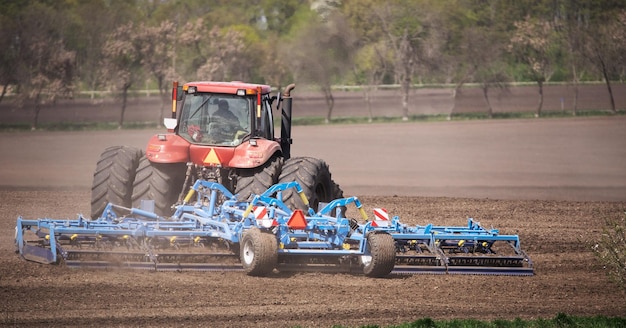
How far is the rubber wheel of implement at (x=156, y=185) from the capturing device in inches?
573

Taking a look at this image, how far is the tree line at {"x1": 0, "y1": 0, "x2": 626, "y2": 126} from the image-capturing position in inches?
1783

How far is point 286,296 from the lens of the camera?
38.3ft

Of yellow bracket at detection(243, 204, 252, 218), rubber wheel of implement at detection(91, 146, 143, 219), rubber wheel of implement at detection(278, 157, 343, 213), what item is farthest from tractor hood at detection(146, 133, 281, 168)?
yellow bracket at detection(243, 204, 252, 218)

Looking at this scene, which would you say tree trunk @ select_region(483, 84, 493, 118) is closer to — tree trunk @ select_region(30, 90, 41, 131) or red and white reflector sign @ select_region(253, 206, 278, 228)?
tree trunk @ select_region(30, 90, 41, 131)

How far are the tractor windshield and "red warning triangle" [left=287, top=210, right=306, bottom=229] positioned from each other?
92.8 inches

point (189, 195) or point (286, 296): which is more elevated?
point (189, 195)

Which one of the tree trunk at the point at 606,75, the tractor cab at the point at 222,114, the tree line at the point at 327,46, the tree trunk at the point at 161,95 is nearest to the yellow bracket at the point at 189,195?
the tractor cab at the point at 222,114

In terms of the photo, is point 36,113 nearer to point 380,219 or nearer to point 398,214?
point 398,214

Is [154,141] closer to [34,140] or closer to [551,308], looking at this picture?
[551,308]

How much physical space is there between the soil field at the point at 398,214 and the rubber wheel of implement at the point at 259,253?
0.47 feet

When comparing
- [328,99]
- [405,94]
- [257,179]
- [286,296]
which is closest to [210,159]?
[257,179]

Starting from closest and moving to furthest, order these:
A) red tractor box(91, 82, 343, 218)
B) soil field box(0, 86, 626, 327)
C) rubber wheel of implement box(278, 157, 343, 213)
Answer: soil field box(0, 86, 626, 327) → rubber wheel of implement box(278, 157, 343, 213) → red tractor box(91, 82, 343, 218)

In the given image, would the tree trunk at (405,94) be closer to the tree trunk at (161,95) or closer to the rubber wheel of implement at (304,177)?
the tree trunk at (161,95)

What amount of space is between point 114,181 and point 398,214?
6.88 meters
